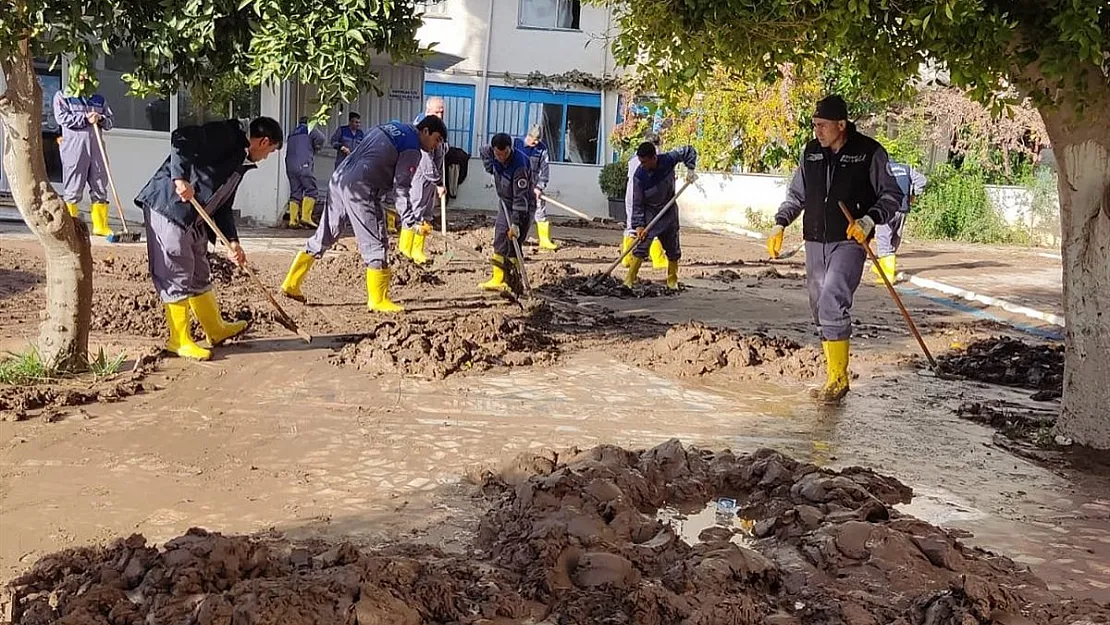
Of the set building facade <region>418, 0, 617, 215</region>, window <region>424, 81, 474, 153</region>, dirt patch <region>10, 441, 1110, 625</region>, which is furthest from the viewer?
window <region>424, 81, 474, 153</region>

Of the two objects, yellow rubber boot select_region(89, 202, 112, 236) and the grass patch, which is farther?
yellow rubber boot select_region(89, 202, 112, 236)

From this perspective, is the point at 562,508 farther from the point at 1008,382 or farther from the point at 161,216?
the point at 1008,382

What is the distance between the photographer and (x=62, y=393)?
6.10 metres

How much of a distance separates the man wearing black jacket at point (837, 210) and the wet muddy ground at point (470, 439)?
51cm

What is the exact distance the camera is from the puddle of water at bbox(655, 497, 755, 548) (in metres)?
4.56

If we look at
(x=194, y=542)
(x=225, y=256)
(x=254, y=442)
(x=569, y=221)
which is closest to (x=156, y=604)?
(x=194, y=542)

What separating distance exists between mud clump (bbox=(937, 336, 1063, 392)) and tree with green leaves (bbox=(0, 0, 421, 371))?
4972 millimetres

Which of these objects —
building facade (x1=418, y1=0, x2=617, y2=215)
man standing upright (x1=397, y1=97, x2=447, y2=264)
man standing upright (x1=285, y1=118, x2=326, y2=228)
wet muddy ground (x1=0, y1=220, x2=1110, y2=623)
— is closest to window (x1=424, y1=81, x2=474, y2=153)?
building facade (x1=418, y1=0, x2=617, y2=215)

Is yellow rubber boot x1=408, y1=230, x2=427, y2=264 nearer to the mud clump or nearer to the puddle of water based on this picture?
the mud clump

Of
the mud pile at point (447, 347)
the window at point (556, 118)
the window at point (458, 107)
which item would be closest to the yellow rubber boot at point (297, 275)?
the mud pile at point (447, 347)

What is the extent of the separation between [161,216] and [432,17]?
16.8 m

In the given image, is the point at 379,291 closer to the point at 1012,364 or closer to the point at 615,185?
the point at 1012,364

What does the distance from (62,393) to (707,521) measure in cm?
375

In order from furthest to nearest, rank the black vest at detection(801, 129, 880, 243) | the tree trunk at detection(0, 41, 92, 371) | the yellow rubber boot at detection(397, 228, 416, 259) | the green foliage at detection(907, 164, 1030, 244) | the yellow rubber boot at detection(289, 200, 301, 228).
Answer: the green foliage at detection(907, 164, 1030, 244) → the yellow rubber boot at detection(289, 200, 301, 228) → the yellow rubber boot at detection(397, 228, 416, 259) → the black vest at detection(801, 129, 880, 243) → the tree trunk at detection(0, 41, 92, 371)
